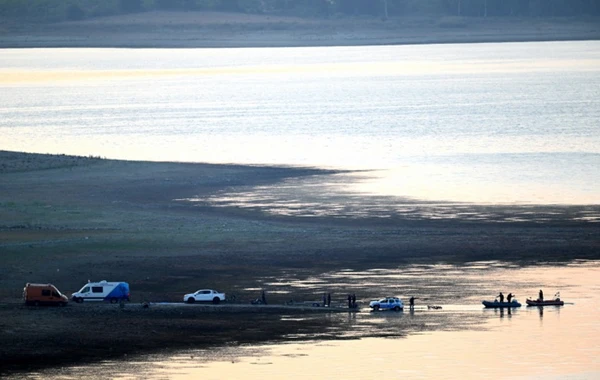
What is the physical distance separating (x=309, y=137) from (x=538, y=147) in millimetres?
24896

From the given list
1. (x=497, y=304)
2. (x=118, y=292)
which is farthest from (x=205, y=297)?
(x=497, y=304)

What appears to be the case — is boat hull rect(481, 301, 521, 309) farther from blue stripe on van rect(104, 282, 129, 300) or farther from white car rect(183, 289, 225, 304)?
blue stripe on van rect(104, 282, 129, 300)

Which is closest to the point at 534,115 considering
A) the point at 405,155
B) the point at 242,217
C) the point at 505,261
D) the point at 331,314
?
the point at 405,155

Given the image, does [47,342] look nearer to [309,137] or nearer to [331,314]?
[331,314]

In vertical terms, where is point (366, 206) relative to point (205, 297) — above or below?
above

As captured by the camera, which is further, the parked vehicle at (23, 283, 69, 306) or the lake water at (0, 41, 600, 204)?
the lake water at (0, 41, 600, 204)

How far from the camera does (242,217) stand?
77938mm

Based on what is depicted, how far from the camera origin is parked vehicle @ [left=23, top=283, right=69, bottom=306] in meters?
54.9

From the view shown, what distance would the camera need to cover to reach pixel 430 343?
50562 millimetres

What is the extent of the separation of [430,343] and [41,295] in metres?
Result: 15.4

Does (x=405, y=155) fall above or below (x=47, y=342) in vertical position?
above

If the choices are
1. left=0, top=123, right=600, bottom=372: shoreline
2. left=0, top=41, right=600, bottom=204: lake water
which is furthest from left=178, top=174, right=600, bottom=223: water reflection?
left=0, top=41, right=600, bottom=204: lake water

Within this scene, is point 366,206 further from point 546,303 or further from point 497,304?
point 546,303

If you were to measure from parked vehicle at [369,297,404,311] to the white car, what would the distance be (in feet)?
Result: 20.3
